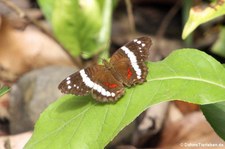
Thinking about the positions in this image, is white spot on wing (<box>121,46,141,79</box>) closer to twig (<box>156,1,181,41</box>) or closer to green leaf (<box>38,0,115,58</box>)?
green leaf (<box>38,0,115,58</box>)

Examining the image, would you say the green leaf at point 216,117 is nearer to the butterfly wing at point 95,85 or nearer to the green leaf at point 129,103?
the green leaf at point 129,103

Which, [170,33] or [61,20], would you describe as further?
[170,33]

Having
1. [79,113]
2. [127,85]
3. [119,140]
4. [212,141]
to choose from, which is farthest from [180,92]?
[119,140]

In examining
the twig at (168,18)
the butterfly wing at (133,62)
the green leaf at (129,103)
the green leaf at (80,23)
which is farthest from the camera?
the twig at (168,18)

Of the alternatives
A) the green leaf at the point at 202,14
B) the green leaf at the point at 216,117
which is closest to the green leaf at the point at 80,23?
the green leaf at the point at 202,14

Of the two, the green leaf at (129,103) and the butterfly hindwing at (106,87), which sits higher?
the butterfly hindwing at (106,87)

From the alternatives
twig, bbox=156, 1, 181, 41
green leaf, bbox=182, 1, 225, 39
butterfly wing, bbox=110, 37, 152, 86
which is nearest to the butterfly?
butterfly wing, bbox=110, 37, 152, 86

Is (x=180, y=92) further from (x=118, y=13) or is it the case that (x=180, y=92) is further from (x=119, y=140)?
(x=118, y=13)
